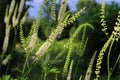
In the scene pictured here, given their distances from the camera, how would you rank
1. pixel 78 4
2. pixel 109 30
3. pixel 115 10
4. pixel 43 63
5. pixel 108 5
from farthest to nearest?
pixel 78 4, pixel 108 5, pixel 115 10, pixel 109 30, pixel 43 63

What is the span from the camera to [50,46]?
5.04 meters

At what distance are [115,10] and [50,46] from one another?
55.0 feet

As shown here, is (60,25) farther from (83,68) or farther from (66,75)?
(83,68)

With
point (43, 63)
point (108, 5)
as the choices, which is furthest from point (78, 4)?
point (43, 63)

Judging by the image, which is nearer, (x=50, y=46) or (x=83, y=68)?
(x=50, y=46)

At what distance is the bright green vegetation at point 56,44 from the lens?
4816 millimetres

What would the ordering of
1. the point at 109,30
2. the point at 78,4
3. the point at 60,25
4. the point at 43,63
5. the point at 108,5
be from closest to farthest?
the point at 60,25
the point at 43,63
the point at 109,30
the point at 108,5
the point at 78,4

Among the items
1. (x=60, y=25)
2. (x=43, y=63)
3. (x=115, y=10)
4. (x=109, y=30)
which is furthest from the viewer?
(x=115, y=10)

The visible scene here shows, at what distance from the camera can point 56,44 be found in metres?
18.3

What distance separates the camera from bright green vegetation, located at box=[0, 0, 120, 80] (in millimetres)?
4816

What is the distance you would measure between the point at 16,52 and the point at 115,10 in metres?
5.20

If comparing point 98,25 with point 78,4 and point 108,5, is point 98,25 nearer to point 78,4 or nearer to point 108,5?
point 108,5

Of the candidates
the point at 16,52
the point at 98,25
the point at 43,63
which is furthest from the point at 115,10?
the point at 43,63

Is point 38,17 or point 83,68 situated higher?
point 38,17
